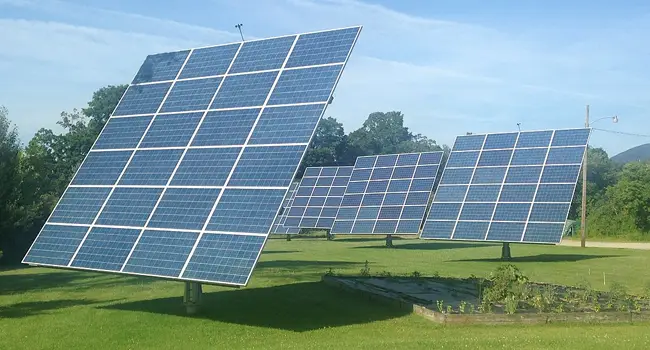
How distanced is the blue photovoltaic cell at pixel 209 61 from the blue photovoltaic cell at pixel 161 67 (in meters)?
0.40

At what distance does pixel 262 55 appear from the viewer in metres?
18.3

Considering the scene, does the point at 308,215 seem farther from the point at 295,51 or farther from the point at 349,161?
the point at 349,161

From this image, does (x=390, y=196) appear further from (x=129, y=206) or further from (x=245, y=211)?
(x=245, y=211)

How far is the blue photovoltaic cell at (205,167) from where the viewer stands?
15.6 m

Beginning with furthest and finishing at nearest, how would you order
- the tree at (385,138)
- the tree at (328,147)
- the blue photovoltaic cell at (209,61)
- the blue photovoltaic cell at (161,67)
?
the tree at (385,138) → the tree at (328,147) → the blue photovoltaic cell at (161,67) → the blue photovoltaic cell at (209,61)

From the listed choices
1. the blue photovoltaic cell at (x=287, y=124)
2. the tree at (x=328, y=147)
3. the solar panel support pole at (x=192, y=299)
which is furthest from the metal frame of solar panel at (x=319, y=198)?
the tree at (x=328, y=147)

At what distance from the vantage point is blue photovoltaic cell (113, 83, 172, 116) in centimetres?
1938

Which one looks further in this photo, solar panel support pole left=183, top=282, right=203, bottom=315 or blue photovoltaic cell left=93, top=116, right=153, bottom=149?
blue photovoltaic cell left=93, top=116, right=153, bottom=149

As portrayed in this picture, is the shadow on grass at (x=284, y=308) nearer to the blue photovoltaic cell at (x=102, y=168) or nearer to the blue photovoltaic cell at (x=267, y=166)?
the blue photovoltaic cell at (x=267, y=166)

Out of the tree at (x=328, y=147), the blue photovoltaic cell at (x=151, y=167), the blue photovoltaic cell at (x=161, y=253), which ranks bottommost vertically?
the blue photovoltaic cell at (x=161, y=253)

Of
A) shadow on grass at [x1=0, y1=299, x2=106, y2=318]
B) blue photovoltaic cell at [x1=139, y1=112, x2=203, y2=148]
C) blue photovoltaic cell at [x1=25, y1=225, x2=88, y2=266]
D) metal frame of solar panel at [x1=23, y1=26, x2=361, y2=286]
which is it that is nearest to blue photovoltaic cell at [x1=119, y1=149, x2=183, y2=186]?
metal frame of solar panel at [x1=23, y1=26, x2=361, y2=286]

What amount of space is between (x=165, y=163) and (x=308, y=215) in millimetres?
38001

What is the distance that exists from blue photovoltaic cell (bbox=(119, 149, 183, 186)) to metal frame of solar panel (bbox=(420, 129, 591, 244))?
18722mm

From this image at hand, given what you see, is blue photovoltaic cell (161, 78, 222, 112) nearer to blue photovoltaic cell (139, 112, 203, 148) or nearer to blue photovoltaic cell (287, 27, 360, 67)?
blue photovoltaic cell (139, 112, 203, 148)
